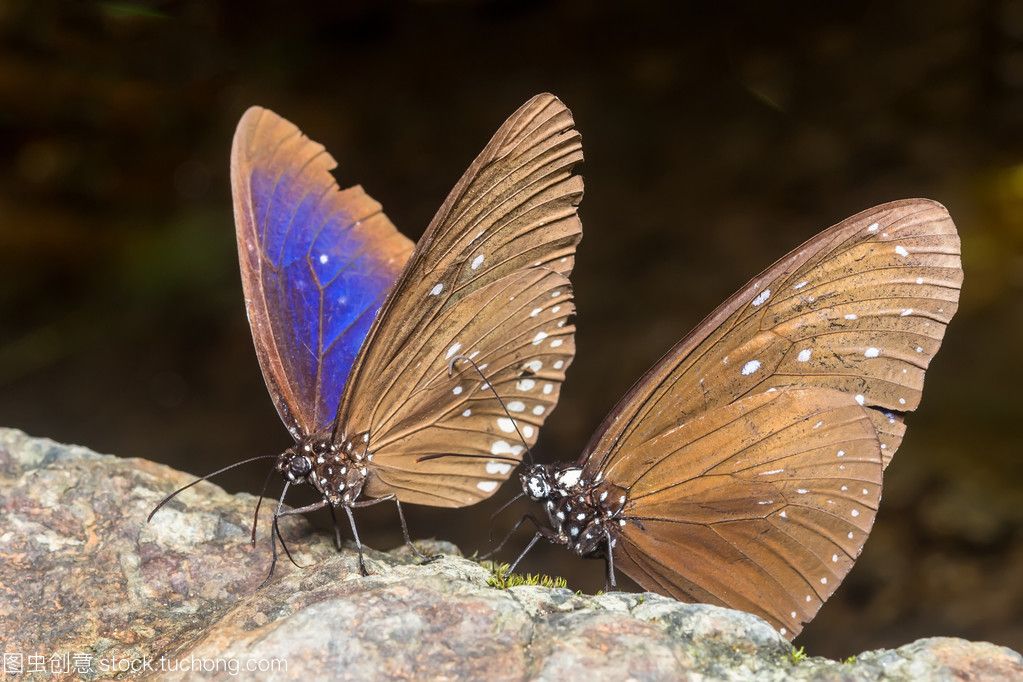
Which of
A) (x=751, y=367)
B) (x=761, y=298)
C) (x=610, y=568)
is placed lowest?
(x=610, y=568)

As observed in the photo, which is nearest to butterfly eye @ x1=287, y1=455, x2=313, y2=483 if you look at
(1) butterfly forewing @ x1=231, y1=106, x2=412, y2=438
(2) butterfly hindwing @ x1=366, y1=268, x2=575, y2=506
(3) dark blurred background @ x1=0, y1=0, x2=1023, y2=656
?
(1) butterfly forewing @ x1=231, y1=106, x2=412, y2=438

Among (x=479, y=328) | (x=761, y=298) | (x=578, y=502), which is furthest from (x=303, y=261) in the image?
(x=761, y=298)

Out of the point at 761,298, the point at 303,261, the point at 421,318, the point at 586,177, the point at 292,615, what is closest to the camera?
the point at 292,615

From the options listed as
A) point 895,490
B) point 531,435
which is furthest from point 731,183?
point 531,435

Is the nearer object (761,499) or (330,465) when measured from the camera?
(761,499)

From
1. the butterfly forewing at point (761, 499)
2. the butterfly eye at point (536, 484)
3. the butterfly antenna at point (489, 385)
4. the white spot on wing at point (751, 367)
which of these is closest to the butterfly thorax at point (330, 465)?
the butterfly antenna at point (489, 385)

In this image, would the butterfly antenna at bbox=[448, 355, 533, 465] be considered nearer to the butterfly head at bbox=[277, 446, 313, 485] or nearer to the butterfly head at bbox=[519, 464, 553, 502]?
the butterfly head at bbox=[519, 464, 553, 502]

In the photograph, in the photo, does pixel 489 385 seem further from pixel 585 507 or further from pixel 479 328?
pixel 585 507
